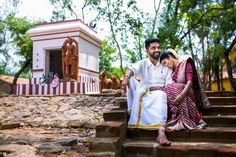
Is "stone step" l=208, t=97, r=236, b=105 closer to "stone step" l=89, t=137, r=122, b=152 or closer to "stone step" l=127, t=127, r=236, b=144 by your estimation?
"stone step" l=127, t=127, r=236, b=144

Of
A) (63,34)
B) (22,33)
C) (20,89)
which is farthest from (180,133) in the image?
(22,33)

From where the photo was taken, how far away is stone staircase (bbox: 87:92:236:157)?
3.80 meters

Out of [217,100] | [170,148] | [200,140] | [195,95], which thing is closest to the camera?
[170,148]

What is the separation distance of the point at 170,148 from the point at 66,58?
10629 mm

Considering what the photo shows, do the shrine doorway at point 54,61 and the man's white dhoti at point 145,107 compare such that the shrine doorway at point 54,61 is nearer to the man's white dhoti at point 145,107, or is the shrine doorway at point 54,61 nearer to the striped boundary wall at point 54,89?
the striped boundary wall at point 54,89

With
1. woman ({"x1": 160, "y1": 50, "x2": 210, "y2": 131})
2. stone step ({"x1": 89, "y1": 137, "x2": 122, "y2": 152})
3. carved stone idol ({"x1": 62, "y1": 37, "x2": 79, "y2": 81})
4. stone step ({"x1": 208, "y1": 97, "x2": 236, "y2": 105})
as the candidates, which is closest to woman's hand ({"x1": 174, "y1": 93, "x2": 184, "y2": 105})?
woman ({"x1": 160, "y1": 50, "x2": 210, "y2": 131})

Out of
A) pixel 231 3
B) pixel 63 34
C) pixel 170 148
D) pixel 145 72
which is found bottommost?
pixel 170 148

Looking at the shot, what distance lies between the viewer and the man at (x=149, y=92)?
430 cm

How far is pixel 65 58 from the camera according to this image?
1392 centimetres

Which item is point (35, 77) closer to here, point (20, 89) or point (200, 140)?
point (20, 89)

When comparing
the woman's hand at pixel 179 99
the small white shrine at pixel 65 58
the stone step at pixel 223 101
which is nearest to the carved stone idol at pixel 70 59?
the small white shrine at pixel 65 58

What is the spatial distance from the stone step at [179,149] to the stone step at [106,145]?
0.72 ft

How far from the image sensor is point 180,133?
14.0 ft

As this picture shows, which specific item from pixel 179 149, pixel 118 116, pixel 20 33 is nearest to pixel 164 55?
pixel 118 116
